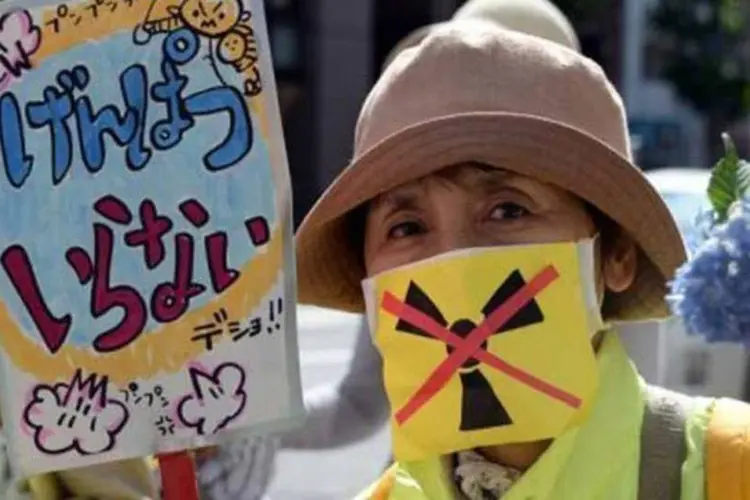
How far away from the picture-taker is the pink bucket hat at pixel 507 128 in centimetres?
204

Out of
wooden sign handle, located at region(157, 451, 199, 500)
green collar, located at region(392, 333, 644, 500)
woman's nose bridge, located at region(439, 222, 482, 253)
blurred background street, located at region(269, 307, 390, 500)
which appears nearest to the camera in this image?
green collar, located at region(392, 333, 644, 500)

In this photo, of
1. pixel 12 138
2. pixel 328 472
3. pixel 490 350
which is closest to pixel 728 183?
pixel 490 350

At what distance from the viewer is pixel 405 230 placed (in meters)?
2.13

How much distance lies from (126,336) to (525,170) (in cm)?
54

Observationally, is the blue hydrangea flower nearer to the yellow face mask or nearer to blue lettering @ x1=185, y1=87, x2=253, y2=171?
the yellow face mask

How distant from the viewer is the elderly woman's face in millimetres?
2078

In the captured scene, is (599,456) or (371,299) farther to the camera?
(371,299)

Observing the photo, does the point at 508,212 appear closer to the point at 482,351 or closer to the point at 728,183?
the point at 482,351

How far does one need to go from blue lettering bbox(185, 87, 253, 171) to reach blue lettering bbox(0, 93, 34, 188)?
0.21 m

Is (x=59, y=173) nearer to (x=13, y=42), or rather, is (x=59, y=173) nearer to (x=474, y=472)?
(x=13, y=42)

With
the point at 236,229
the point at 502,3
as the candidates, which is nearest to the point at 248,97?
the point at 236,229

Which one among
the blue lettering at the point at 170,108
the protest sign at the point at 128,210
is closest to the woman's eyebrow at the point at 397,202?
the protest sign at the point at 128,210

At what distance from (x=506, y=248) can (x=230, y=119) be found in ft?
1.24

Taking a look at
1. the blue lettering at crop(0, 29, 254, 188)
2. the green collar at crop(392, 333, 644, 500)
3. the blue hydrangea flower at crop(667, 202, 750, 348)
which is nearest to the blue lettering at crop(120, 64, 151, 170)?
the blue lettering at crop(0, 29, 254, 188)
